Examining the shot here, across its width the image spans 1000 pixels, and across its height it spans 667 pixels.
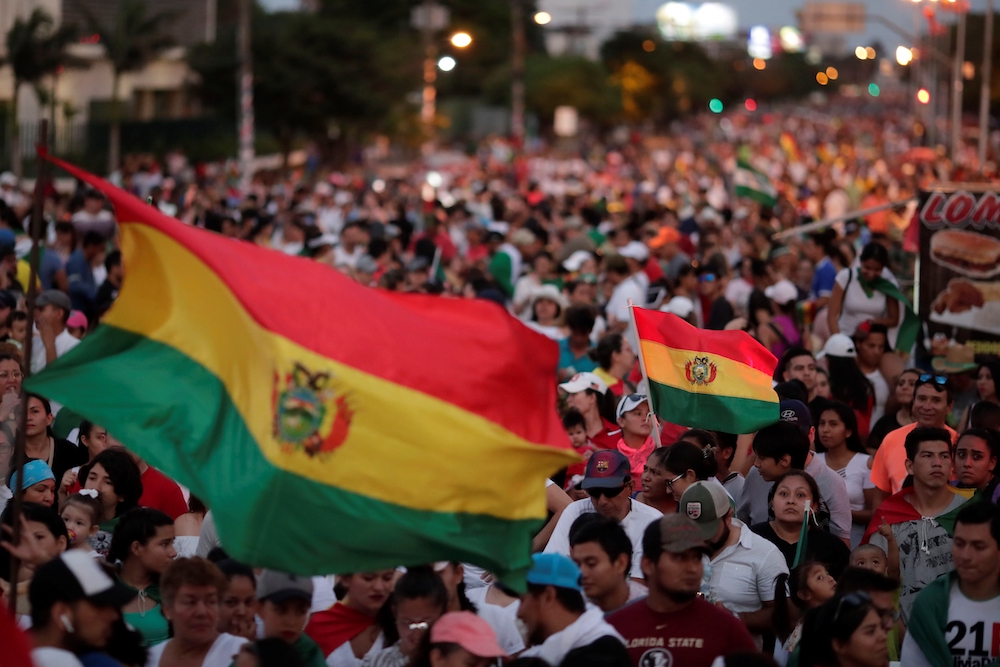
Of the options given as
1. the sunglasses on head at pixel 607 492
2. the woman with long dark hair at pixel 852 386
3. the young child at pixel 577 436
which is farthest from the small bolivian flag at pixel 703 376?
the sunglasses on head at pixel 607 492

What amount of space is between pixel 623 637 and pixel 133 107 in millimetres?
50648

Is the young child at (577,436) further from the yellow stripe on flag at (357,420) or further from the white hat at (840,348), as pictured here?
the yellow stripe on flag at (357,420)

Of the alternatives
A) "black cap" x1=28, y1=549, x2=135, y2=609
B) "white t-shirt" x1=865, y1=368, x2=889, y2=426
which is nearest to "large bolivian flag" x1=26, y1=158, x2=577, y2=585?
"black cap" x1=28, y1=549, x2=135, y2=609

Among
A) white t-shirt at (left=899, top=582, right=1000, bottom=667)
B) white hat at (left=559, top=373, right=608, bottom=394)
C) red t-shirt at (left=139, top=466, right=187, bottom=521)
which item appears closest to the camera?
white t-shirt at (left=899, top=582, right=1000, bottom=667)

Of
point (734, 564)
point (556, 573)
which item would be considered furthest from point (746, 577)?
point (556, 573)

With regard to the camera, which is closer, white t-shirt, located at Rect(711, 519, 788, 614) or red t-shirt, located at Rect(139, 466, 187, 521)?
white t-shirt, located at Rect(711, 519, 788, 614)

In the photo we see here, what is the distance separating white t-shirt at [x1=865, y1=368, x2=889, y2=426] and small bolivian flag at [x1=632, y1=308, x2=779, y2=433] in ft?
7.11

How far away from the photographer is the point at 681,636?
5.57 metres

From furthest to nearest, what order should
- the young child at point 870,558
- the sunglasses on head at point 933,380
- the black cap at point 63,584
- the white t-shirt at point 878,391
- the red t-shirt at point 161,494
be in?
the white t-shirt at point 878,391 → the sunglasses on head at point 933,380 → the red t-shirt at point 161,494 → the young child at point 870,558 → the black cap at point 63,584

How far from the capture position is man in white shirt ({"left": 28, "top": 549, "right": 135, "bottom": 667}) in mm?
5004

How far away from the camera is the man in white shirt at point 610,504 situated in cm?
705

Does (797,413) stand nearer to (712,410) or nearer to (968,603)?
(712,410)

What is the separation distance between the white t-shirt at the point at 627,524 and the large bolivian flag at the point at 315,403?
142 centimetres

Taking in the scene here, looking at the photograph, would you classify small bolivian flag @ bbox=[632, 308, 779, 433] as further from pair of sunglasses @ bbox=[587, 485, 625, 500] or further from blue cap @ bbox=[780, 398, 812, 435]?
pair of sunglasses @ bbox=[587, 485, 625, 500]
